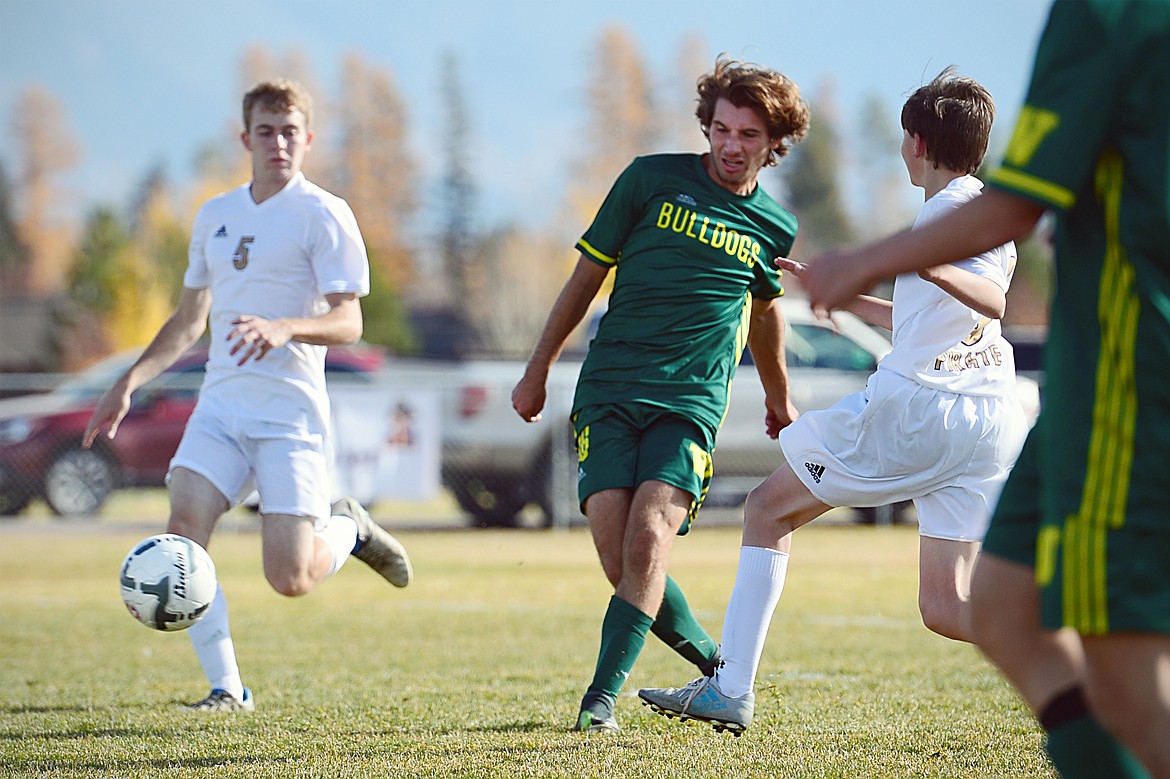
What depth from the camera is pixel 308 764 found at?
4270 millimetres

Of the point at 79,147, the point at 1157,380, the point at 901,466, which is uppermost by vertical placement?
the point at 1157,380

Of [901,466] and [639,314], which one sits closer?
[901,466]

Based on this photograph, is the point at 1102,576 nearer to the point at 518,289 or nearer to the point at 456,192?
the point at 518,289

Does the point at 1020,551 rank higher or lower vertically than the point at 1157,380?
lower

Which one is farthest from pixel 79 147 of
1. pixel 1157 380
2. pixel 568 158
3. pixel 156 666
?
pixel 1157 380

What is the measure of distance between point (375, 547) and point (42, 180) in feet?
270

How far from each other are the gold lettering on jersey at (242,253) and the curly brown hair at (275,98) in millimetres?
457

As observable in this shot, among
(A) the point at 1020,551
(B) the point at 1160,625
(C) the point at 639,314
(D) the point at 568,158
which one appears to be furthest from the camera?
(D) the point at 568,158

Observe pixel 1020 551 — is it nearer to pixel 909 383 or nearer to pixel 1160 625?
pixel 1160 625

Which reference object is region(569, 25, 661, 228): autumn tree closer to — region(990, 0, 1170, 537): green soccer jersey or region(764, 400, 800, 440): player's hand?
region(764, 400, 800, 440): player's hand

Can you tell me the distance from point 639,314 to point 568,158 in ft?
224

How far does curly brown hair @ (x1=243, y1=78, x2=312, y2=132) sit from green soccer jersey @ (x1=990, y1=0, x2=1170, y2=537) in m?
3.76

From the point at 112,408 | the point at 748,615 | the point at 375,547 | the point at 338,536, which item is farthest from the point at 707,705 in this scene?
the point at 112,408

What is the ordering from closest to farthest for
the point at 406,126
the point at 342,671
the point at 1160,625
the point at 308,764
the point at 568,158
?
the point at 1160,625 < the point at 308,764 < the point at 342,671 < the point at 568,158 < the point at 406,126
